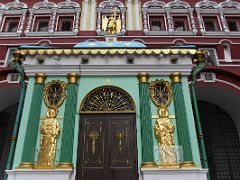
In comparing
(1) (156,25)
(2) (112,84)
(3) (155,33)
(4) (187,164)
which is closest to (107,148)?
(2) (112,84)

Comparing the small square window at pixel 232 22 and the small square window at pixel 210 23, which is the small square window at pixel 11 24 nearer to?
the small square window at pixel 210 23

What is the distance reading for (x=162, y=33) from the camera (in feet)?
49.2

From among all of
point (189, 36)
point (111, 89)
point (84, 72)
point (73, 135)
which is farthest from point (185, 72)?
point (189, 36)

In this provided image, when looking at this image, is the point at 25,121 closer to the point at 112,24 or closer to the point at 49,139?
the point at 49,139

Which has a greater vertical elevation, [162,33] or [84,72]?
[162,33]

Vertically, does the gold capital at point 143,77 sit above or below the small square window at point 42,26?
below

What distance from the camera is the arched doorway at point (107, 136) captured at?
8398mm

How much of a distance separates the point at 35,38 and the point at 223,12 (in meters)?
9.97

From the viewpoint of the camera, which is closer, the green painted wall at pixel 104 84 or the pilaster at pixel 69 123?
the pilaster at pixel 69 123

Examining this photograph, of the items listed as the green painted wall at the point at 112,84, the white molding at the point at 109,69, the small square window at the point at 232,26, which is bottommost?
the green painted wall at the point at 112,84

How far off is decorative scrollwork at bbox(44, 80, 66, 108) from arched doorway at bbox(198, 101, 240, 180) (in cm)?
803

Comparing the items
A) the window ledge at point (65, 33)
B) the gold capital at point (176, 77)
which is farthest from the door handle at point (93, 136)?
the window ledge at point (65, 33)

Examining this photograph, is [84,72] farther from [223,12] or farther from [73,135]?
[223,12]

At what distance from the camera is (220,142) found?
14.3 metres
